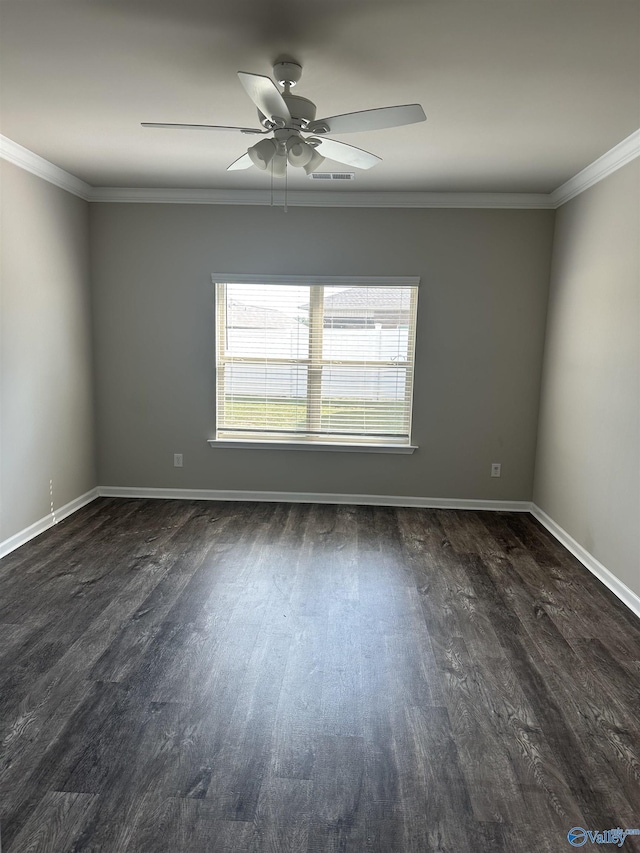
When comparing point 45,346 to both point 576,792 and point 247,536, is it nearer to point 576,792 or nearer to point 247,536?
point 247,536

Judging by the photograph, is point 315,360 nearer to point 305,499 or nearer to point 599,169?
point 305,499

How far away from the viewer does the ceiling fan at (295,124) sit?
2.28m

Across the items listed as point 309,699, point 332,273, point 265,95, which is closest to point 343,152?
point 265,95

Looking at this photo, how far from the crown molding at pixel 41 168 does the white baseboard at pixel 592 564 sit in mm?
4625

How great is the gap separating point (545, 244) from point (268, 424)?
9.16 ft

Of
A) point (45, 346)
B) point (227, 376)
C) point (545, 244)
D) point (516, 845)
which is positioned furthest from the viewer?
point (227, 376)

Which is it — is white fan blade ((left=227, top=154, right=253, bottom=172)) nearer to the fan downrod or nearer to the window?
the fan downrod

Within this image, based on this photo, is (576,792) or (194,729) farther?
(194,729)

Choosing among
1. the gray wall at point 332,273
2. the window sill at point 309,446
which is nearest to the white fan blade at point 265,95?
the gray wall at point 332,273

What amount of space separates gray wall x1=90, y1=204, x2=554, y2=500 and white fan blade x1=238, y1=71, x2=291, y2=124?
8.31 feet

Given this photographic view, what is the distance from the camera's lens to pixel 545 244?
4840mm

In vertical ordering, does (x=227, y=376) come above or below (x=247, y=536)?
above

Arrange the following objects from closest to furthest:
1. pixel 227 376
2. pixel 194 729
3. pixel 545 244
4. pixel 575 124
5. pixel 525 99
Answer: pixel 194 729 < pixel 525 99 < pixel 575 124 < pixel 545 244 < pixel 227 376

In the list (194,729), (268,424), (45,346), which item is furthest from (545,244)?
(194,729)
